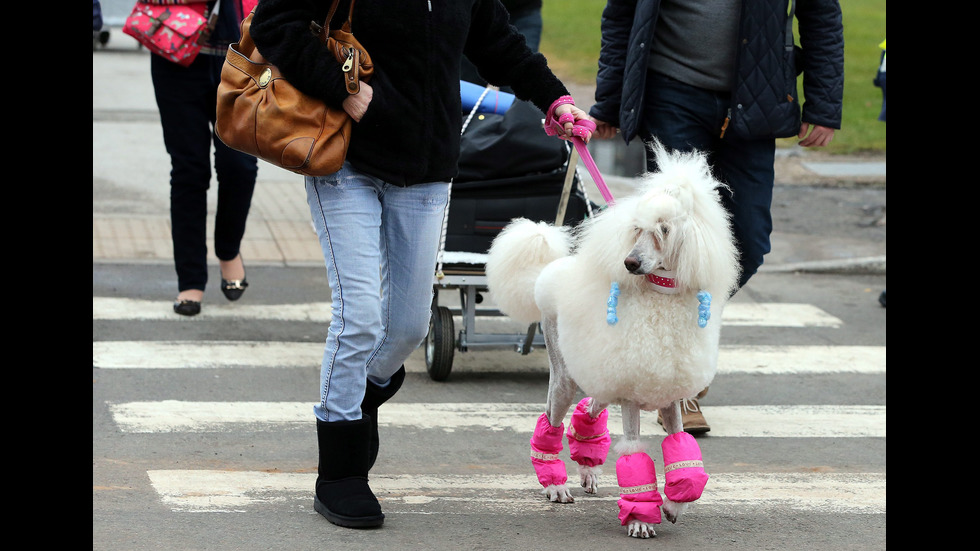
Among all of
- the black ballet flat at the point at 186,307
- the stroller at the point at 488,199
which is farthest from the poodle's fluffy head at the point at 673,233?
the black ballet flat at the point at 186,307

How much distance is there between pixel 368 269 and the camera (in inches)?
149

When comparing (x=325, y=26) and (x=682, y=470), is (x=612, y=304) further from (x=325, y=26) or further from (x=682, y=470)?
(x=325, y=26)

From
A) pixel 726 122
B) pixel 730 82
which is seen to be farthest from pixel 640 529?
pixel 730 82

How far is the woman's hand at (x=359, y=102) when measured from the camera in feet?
12.1

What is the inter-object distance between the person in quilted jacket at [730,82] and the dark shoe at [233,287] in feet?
9.58

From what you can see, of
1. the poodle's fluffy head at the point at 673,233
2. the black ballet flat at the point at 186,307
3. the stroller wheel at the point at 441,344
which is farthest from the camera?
the black ballet flat at the point at 186,307

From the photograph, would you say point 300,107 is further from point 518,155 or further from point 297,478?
point 518,155

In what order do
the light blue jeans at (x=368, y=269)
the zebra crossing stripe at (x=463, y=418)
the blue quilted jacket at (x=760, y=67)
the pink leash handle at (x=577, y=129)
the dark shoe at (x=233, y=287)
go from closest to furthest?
the light blue jeans at (x=368, y=269) → the pink leash handle at (x=577, y=129) → the blue quilted jacket at (x=760, y=67) → the zebra crossing stripe at (x=463, y=418) → the dark shoe at (x=233, y=287)

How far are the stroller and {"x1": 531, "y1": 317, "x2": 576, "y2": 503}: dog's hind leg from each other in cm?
165

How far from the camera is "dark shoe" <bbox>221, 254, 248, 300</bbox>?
7.19 meters

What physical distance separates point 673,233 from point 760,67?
145 cm

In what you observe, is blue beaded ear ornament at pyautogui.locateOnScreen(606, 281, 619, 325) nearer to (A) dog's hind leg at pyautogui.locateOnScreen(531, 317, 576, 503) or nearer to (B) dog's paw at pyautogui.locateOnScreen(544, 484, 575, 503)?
(A) dog's hind leg at pyautogui.locateOnScreen(531, 317, 576, 503)

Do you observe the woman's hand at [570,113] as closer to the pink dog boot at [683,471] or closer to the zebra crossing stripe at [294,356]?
the pink dog boot at [683,471]
